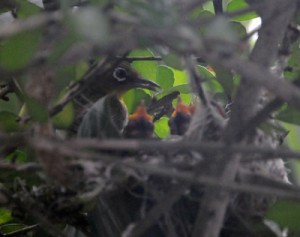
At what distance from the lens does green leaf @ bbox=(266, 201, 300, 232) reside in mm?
1352

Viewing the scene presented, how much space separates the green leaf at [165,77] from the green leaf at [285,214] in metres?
0.77

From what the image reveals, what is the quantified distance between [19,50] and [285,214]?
682 mm

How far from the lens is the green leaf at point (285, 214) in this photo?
1352 mm

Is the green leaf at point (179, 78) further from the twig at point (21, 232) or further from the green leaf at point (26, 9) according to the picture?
the green leaf at point (26, 9)

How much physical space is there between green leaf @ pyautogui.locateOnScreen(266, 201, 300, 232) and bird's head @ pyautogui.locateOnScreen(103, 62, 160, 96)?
3.37ft

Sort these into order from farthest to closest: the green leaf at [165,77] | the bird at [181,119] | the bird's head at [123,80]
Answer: the bird's head at [123,80] → the green leaf at [165,77] → the bird at [181,119]

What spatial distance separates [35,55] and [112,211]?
53 cm

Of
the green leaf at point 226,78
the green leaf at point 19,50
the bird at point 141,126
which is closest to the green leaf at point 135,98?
the bird at point 141,126

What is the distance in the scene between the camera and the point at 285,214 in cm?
136

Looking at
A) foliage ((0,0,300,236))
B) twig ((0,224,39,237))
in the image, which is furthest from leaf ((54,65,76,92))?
twig ((0,224,39,237))

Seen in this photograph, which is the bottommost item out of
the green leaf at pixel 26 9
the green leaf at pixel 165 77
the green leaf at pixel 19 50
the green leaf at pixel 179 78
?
the green leaf at pixel 179 78

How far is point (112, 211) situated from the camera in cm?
146

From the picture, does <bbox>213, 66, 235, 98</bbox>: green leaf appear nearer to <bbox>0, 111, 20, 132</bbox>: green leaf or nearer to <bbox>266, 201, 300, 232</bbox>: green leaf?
<bbox>266, 201, 300, 232</bbox>: green leaf

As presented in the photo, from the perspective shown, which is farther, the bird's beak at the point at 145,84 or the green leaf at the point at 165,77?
the bird's beak at the point at 145,84
